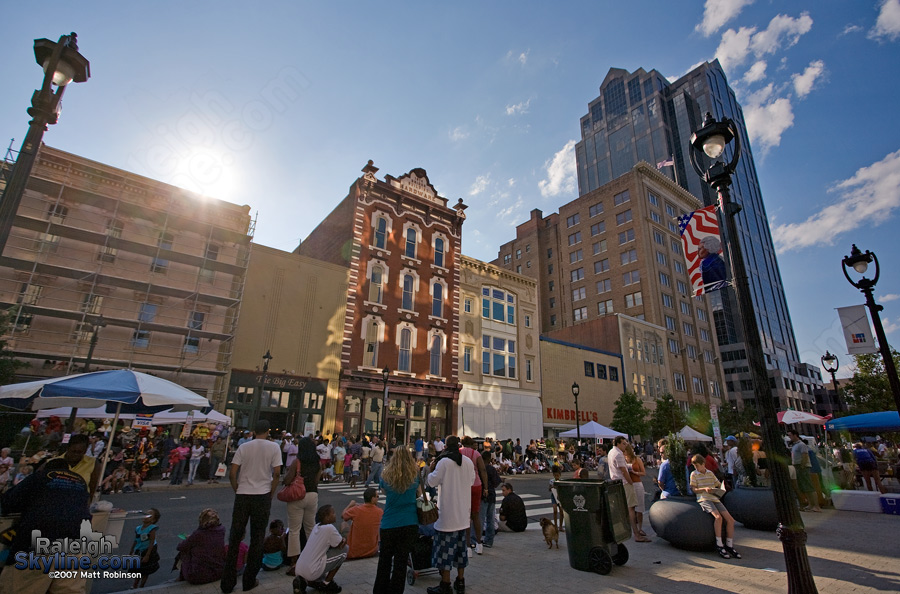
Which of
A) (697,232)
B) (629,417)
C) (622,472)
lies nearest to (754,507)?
(622,472)

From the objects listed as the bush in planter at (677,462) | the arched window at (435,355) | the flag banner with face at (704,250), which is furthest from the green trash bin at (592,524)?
the arched window at (435,355)

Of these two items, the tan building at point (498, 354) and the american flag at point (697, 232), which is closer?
the american flag at point (697, 232)

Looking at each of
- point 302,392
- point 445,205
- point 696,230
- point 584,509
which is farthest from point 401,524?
point 445,205

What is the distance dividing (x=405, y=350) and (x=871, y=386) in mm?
34030

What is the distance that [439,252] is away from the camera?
35406 mm

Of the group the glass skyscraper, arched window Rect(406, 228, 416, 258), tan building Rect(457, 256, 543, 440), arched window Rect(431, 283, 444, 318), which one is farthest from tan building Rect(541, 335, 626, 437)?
the glass skyscraper

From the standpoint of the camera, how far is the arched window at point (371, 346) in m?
29.7

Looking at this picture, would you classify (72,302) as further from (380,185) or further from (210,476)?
(380,185)

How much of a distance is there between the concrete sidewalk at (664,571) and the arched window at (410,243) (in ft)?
85.2

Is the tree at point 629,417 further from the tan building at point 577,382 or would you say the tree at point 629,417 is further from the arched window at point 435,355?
the arched window at point 435,355

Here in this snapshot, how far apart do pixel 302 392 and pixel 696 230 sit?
2397 cm

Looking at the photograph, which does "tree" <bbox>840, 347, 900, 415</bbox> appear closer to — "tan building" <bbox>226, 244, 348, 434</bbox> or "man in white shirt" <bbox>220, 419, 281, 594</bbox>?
"tan building" <bbox>226, 244, 348, 434</bbox>

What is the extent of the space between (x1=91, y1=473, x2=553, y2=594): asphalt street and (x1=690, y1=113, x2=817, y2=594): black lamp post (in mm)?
7943

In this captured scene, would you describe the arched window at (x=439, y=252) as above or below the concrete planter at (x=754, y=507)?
above
